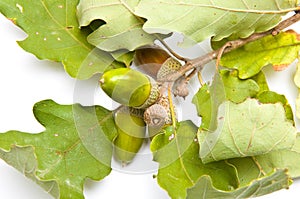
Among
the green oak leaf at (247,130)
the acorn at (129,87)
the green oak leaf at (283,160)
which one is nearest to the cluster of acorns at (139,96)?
the acorn at (129,87)

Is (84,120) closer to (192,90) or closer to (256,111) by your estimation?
(192,90)

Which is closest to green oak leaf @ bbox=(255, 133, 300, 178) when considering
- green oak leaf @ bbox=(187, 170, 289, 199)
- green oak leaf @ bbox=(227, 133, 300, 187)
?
green oak leaf @ bbox=(227, 133, 300, 187)

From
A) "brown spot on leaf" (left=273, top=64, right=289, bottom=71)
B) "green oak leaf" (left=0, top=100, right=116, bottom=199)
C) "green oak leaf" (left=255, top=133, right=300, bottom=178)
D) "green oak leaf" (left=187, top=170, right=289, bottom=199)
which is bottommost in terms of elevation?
"green oak leaf" (left=0, top=100, right=116, bottom=199)

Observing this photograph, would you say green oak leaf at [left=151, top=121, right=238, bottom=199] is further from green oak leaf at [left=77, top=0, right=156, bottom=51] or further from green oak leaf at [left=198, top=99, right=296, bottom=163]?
green oak leaf at [left=77, top=0, right=156, bottom=51]

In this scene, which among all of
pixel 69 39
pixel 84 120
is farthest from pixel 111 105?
pixel 69 39

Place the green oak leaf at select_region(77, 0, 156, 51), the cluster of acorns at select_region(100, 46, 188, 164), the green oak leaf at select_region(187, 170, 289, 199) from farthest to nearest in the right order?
1. the green oak leaf at select_region(77, 0, 156, 51)
2. the cluster of acorns at select_region(100, 46, 188, 164)
3. the green oak leaf at select_region(187, 170, 289, 199)

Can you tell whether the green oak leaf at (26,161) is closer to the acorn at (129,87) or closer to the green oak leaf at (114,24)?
the acorn at (129,87)

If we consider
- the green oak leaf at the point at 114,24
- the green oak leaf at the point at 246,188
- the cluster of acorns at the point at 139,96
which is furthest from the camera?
the green oak leaf at the point at 114,24
